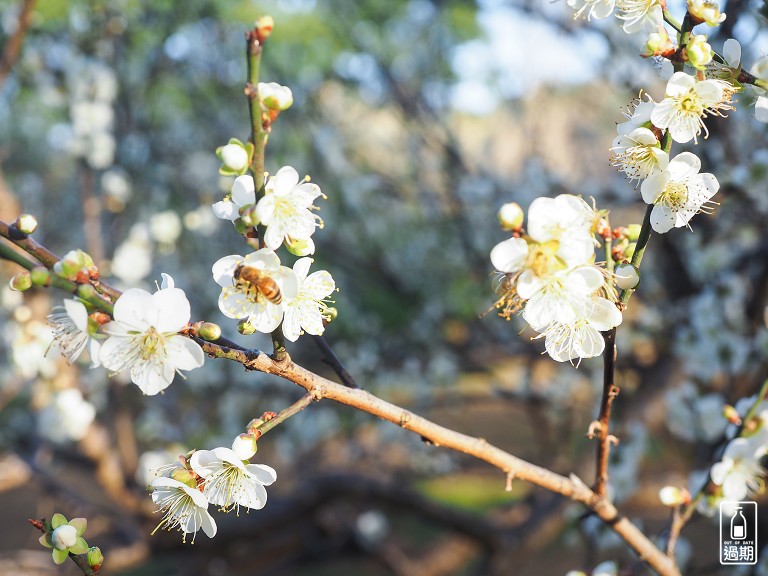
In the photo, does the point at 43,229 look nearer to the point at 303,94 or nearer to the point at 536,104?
the point at 303,94

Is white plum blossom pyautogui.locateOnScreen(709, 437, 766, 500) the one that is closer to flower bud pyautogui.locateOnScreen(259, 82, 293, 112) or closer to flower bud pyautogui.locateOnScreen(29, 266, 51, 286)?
flower bud pyautogui.locateOnScreen(259, 82, 293, 112)

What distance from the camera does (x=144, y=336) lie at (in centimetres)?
95

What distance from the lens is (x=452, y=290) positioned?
5.95 meters

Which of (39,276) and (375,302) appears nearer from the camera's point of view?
(39,276)

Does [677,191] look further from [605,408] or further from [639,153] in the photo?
[605,408]

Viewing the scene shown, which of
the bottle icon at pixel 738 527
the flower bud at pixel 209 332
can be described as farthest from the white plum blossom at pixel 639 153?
the bottle icon at pixel 738 527

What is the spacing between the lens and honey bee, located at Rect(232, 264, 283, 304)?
0.89 meters

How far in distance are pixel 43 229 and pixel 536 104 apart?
199 inches

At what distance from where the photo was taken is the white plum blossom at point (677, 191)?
92 cm

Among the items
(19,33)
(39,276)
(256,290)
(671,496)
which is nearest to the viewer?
(39,276)

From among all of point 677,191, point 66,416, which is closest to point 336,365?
point 677,191

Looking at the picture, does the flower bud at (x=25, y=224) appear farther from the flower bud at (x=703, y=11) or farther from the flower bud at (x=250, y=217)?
the flower bud at (x=703, y=11)

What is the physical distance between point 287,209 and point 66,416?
7.07ft

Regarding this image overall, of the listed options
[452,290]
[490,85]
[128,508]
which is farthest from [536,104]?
[128,508]
